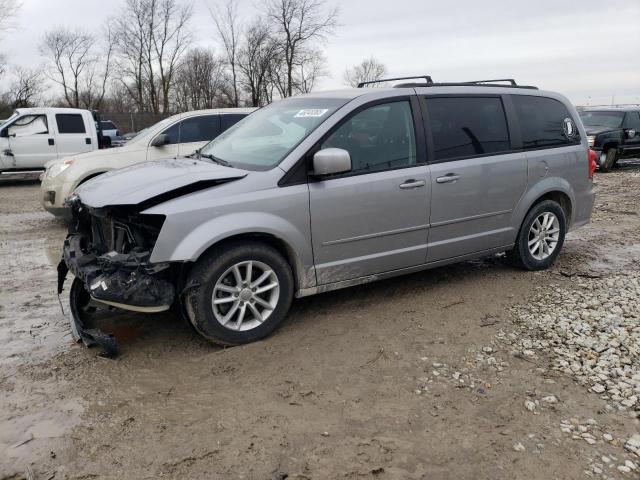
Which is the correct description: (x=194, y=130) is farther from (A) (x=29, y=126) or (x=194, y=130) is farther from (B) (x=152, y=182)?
(A) (x=29, y=126)

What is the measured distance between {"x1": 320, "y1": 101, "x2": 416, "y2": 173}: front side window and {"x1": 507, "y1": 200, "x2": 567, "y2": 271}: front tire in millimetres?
1636

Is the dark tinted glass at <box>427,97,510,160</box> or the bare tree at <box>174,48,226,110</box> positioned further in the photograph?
the bare tree at <box>174,48,226,110</box>

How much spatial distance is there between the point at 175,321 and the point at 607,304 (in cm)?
363

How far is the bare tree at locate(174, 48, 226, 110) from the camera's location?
48.4 m

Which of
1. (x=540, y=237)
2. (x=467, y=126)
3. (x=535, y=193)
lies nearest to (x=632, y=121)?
(x=540, y=237)

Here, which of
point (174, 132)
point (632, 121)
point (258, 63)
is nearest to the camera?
point (174, 132)

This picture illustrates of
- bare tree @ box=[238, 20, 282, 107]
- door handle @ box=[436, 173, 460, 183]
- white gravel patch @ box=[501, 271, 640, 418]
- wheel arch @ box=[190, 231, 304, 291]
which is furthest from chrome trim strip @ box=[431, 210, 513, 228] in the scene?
bare tree @ box=[238, 20, 282, 107]

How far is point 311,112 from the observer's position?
14.6 feet

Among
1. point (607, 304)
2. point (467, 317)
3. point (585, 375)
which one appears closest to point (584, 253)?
point (607, 304)

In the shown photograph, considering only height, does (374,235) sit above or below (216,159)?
below

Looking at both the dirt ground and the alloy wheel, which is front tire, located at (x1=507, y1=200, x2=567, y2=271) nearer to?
the alloy wheel

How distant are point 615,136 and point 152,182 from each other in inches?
590

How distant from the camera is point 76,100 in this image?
5188cm

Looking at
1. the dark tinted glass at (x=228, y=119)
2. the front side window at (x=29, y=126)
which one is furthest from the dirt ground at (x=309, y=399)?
the front side window at (x=29, y=126)
